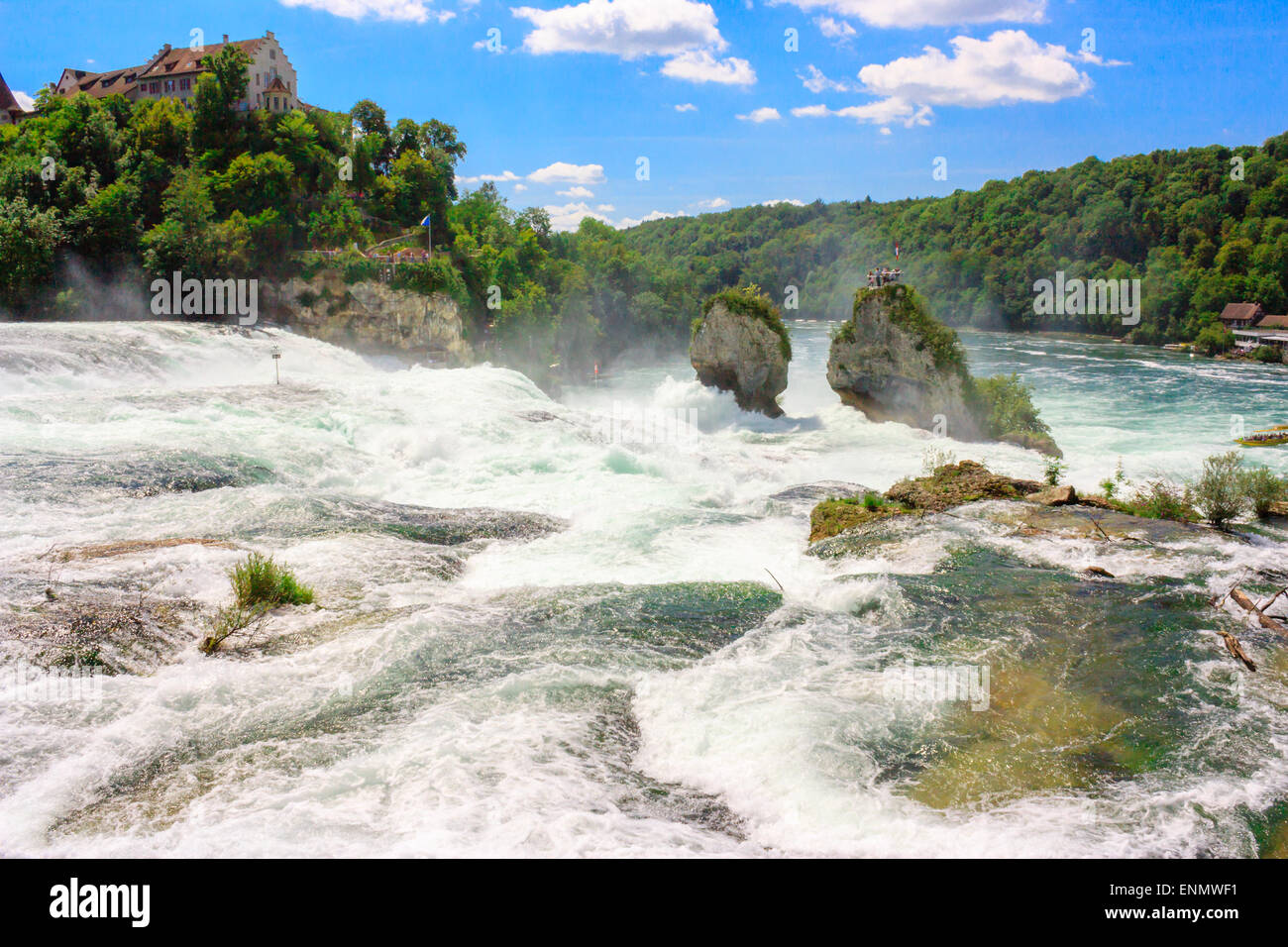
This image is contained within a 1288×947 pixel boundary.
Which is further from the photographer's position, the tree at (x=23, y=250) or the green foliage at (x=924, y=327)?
the tree at (x=23, y=250)

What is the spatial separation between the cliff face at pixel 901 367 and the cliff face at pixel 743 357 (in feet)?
8.67

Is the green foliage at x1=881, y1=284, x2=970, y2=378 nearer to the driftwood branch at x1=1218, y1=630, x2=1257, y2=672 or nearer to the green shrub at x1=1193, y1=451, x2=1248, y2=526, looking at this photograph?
the green shrub at x1=1193, y1=451, x2=1248, y2=526

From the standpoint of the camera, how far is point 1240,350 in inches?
2404

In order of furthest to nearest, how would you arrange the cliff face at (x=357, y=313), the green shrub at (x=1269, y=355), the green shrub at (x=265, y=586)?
the green shrub at (x=1269, y=355) < the cliff face at (x=357, y=313) < the green shrub at (x=265, y=586)

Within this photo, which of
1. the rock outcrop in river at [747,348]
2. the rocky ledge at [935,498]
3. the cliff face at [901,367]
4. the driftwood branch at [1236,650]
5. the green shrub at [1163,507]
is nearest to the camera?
the driftwood branch at [1236,650]

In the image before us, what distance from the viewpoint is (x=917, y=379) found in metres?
31.2

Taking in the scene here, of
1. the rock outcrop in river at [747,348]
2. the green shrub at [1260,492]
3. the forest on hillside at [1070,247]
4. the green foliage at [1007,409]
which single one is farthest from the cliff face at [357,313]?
the forest on hillside at [1070,247]

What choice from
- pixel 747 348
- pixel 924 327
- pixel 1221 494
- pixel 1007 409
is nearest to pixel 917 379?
pixel 924 327

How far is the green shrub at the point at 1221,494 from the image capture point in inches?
571

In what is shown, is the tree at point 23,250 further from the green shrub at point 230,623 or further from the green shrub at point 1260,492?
the green shrub at point 1260,492

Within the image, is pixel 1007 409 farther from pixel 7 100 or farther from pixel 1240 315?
pixel 7 100

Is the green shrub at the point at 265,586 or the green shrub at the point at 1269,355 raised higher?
the green shrub at the point at 1269,355

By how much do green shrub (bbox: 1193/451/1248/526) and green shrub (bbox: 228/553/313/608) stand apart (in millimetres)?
15831
